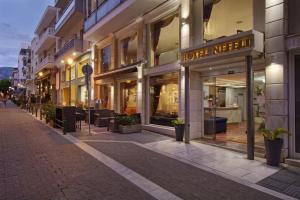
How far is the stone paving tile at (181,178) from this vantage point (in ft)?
15.2

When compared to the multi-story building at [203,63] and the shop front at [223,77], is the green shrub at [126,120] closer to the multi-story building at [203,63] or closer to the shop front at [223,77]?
the multi-story building at [203,63]

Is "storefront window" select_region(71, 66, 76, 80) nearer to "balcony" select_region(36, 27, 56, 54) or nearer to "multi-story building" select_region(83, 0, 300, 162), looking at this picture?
"multi-story building" select_region(83, 0, 300, 162)

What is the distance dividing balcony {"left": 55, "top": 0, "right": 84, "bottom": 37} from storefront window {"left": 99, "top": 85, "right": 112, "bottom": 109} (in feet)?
24.6

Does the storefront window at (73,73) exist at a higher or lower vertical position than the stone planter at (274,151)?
higher

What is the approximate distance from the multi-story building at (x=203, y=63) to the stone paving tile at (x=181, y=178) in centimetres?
225

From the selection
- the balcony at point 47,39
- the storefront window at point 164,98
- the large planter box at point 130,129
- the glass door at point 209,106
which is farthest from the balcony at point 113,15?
the balcony at point 47,39

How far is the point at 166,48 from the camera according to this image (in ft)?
40.5

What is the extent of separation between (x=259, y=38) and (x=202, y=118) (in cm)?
441

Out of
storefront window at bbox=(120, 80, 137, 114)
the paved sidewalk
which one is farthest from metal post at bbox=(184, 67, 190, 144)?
storefront window at bbox=(120, 80, 137, 114)

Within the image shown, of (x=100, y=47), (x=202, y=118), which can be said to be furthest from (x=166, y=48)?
(x=100, y=47)

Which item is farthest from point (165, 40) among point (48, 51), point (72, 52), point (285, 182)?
point (48, 51)

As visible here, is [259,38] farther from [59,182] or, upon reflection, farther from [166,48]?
[59,182]

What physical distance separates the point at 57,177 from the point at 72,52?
60.3 ft

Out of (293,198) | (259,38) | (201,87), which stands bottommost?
(293,198)
